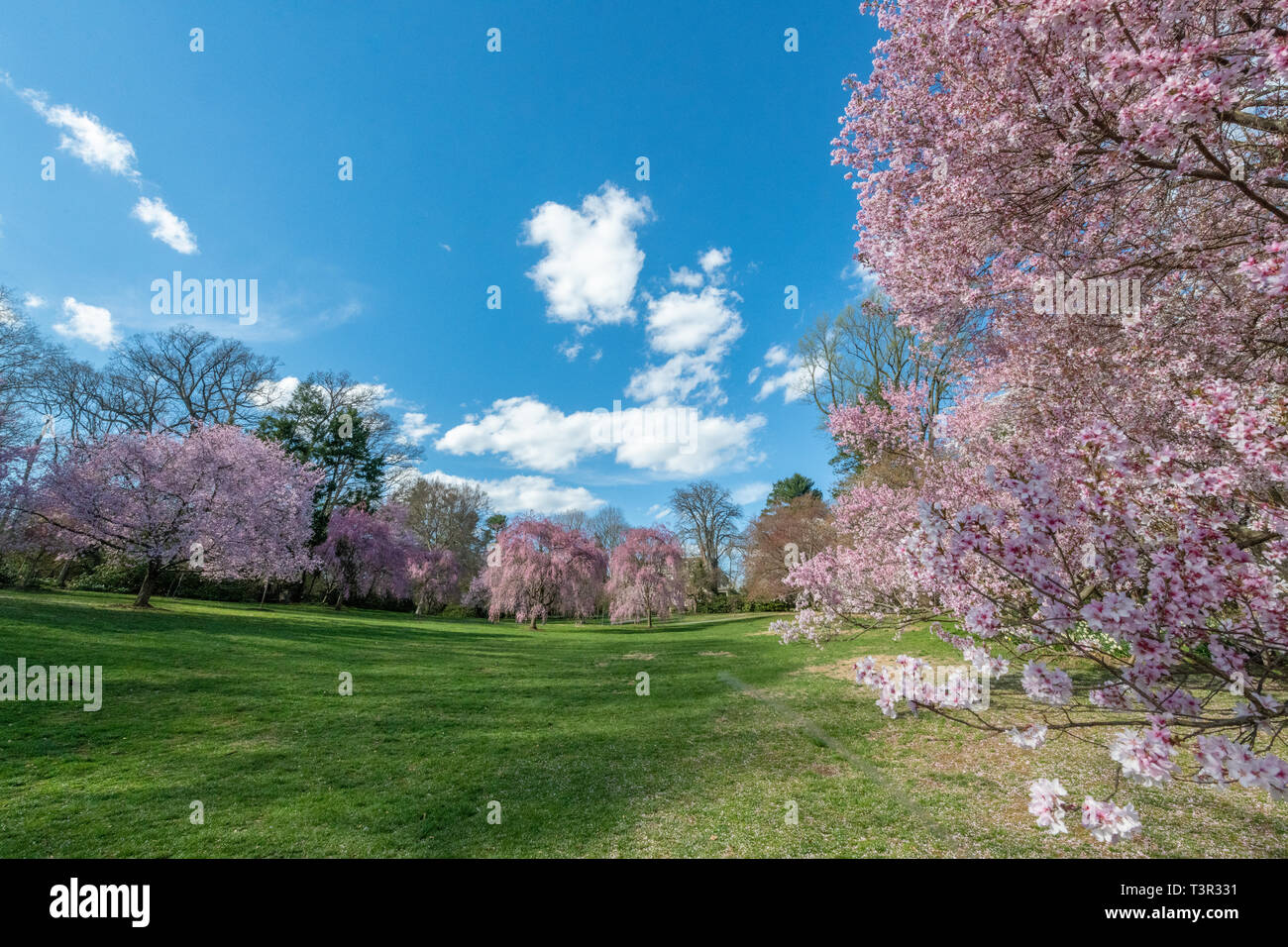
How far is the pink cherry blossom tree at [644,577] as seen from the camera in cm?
2812

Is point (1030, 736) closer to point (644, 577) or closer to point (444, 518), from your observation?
point (644, 577)

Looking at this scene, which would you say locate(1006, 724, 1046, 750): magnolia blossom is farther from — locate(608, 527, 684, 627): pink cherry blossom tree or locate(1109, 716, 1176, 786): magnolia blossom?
locate(608, 527, 684, 627): pink cherry blossom tree

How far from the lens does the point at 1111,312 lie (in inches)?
190

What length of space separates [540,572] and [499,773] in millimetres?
21141

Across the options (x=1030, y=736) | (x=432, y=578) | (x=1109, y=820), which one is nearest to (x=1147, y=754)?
(x=1109, y=820)

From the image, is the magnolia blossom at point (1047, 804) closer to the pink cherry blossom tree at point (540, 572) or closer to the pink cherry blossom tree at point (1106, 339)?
the pink cherry blossom tree at point (1106, 339)

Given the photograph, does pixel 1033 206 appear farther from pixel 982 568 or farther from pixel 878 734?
pixel 878 734

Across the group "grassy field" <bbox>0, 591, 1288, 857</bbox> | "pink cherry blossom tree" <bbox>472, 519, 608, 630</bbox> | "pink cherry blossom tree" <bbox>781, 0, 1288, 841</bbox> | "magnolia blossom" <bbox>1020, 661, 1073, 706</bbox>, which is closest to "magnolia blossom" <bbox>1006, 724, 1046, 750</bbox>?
"pink cherry blossom tree" <bbox>781, 0, 1288, 841</bbox>

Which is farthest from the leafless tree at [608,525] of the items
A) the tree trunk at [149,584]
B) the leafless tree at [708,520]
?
the tree trunk at [149,584]

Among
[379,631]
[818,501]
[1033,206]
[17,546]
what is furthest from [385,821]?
[818,501]

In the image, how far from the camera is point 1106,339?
5.14 meters

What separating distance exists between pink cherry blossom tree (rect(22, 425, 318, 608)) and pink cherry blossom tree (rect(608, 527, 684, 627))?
16187mm

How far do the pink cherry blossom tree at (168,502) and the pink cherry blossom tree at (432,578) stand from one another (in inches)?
520
